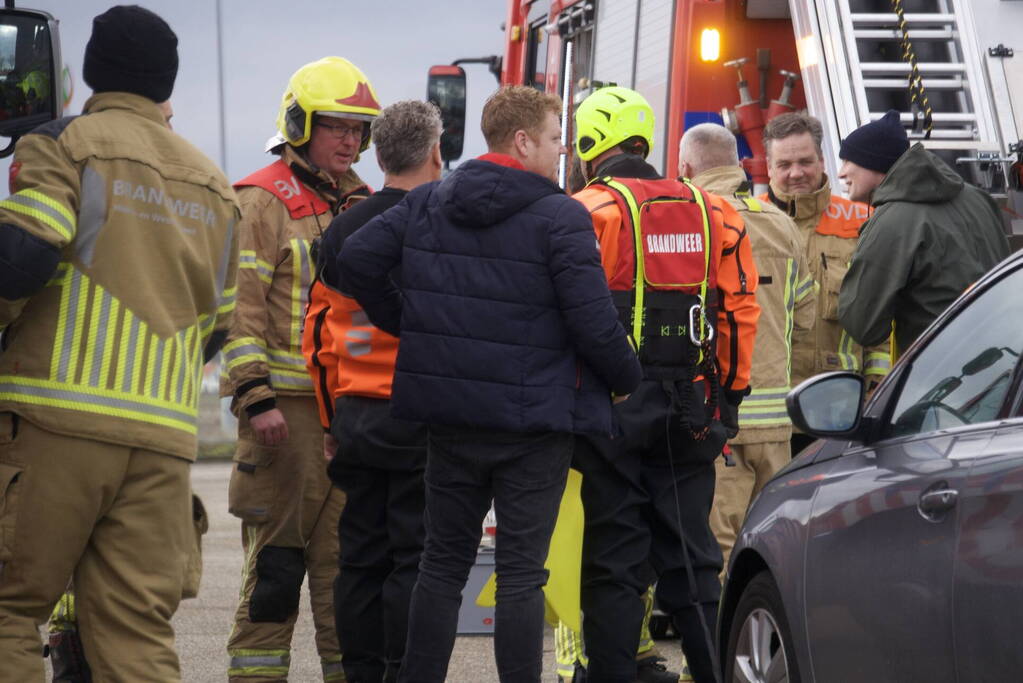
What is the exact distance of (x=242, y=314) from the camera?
5.63 m

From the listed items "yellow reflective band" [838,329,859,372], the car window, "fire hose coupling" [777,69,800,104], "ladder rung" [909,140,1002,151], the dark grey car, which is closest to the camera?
the dark grey car

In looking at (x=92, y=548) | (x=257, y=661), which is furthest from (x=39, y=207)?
(x=257, y=661)

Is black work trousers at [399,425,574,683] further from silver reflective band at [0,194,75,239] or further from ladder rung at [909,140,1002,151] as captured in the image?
ladder rung at [909,140,1002,151]

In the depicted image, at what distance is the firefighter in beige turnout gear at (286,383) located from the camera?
5.62m

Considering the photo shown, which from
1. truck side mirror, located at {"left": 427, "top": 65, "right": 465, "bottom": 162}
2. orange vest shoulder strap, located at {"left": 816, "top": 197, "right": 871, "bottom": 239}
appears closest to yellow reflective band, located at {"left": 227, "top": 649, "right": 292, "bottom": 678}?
orange vest shoulder strap, located at {"left": 816, "top": 197, "right": 871, "bottom": 239}

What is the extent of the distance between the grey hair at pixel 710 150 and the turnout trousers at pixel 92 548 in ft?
9.70

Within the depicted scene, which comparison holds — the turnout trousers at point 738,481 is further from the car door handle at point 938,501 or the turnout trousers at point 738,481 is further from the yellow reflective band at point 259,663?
the car door handle at point 938,501

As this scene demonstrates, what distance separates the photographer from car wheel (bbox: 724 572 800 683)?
403 cm

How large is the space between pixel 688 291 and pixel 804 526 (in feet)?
4.79

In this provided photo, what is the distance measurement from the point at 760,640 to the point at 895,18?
13.9 ft

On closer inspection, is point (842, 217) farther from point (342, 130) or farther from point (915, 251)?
point (342, 130)

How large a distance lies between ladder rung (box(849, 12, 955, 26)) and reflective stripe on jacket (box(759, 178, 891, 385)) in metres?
1.07

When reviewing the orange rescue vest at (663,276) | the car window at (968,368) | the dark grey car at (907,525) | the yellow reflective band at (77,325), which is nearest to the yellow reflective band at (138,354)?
the yellow reflective band at (77,325)

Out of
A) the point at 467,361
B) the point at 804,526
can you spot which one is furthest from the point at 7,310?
the point at 804,526
